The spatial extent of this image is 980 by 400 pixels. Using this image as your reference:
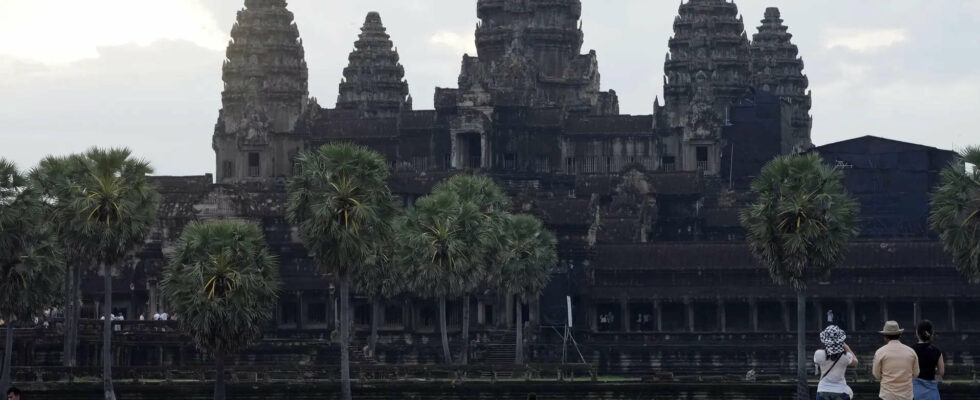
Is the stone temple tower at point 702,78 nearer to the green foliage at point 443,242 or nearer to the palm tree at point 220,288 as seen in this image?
the green foliage at point 443,242

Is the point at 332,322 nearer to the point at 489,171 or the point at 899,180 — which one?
the point at 489,171

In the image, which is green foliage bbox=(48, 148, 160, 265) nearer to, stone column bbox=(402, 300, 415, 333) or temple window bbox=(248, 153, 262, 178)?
stone column bbox=(402, 300, 415, 333)

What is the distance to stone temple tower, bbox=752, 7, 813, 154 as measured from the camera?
6845 inches

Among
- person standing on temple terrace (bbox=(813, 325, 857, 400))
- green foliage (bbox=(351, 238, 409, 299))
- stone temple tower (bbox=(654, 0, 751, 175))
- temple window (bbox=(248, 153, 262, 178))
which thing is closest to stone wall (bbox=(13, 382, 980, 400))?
green foliage (bbox=(351, 238, 409, 299))

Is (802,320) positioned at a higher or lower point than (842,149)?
lower

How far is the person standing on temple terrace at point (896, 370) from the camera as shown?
33.2 metres

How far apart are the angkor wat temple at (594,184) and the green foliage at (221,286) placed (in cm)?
2537

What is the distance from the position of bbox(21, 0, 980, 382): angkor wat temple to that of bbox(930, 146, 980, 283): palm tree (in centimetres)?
1697

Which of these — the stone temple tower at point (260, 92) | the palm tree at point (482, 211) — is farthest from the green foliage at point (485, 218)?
the stone temple tower at point (260, 92)

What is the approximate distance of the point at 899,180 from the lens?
135125 mm

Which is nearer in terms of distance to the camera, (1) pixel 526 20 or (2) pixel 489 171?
(2) pixel 489 171

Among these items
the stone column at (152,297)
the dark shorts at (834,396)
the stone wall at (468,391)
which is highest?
the stone column at (152,297)

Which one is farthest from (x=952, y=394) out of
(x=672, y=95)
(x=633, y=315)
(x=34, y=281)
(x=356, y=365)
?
(x=672, y=95)

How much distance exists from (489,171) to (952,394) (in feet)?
213
